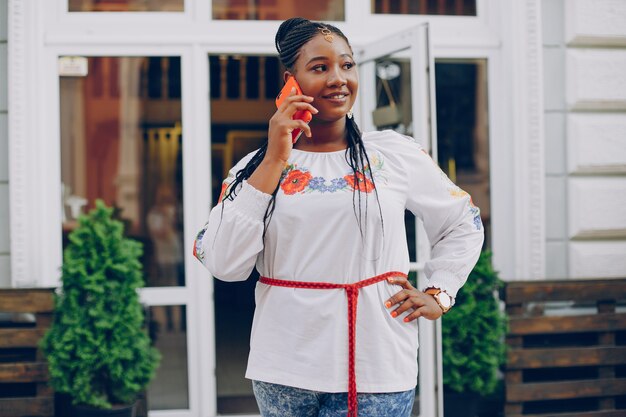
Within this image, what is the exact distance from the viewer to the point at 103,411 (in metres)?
4.17

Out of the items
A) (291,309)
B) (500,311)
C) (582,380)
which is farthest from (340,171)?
(582,380)

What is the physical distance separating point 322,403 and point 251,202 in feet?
1.75

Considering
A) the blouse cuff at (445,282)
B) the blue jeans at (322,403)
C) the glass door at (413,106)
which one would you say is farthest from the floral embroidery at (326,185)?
the glass door at (413,106)

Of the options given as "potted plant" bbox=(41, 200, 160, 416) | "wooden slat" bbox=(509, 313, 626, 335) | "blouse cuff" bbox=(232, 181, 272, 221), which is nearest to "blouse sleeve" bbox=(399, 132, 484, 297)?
"blouse cuff" bbox=(232, 181, 272, 221)

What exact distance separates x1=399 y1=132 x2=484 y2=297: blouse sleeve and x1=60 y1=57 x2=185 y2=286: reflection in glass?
2919mm

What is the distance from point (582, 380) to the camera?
473 cm

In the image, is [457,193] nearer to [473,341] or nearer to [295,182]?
[295,182]

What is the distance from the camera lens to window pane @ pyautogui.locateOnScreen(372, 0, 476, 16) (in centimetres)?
504

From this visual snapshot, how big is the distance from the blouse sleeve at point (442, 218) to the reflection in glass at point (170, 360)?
2926 millimetres

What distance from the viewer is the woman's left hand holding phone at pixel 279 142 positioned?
74.6 inches

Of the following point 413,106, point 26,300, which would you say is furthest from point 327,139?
point 26,300

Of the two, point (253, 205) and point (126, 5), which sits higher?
point (126, 5)

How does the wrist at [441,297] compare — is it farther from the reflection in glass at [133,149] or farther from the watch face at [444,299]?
the reflection in glass at [133,149]

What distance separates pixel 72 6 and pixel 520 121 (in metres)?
2.82
